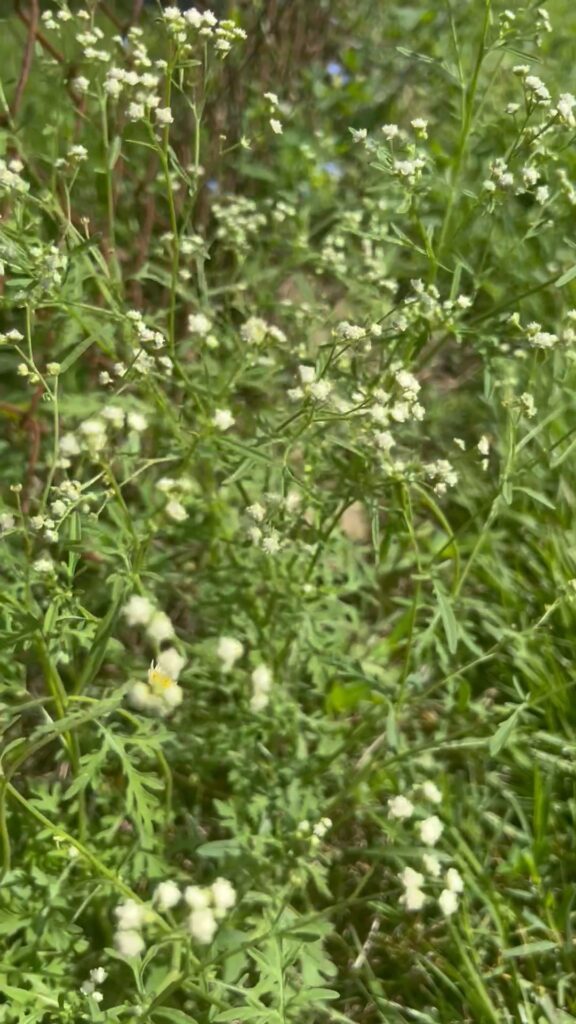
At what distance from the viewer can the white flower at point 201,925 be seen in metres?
1.13

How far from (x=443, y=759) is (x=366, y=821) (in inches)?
9.5

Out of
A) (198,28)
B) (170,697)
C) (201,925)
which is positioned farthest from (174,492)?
(198,28)

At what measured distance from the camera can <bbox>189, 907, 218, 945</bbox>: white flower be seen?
3.70 feet

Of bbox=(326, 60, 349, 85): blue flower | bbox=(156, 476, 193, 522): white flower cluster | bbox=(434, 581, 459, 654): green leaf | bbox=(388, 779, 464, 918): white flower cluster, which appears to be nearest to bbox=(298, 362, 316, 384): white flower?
bbox=(156, 476, 193, 522): white flower cluster

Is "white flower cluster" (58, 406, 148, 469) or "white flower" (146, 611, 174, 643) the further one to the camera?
"white flower cluster" (58, 406, 148, 469)

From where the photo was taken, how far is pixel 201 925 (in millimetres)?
1130

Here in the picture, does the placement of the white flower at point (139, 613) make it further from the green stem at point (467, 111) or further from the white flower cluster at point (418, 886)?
the green stem at point (467, 111)

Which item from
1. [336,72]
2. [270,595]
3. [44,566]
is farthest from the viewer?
[336,72]

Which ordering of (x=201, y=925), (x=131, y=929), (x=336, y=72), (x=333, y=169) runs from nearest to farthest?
(x=201, y=925)
(x=131, y=929)
(x=333, y=169)
(x=336, y=72)

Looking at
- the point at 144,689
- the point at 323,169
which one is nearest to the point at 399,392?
the point at 144,689

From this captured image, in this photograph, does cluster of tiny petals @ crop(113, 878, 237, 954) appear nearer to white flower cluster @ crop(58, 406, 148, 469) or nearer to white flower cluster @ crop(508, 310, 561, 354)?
white flower cluster @ crop(58, 406, 148, 469)

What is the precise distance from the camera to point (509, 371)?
228 centimetres

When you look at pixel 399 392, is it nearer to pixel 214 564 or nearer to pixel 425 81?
pixel 214 564

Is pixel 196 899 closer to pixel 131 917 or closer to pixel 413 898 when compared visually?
pixel 131 917
